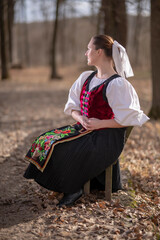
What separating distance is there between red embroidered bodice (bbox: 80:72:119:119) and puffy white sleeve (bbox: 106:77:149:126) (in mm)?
76

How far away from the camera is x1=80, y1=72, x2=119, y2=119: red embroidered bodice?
2980mm

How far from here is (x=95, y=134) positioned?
307 cm

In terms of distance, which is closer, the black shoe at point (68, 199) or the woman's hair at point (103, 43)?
the woman's hair at point (103, 43)

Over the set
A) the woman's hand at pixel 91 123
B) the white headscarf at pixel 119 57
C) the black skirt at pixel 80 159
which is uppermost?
Result: the white headscarf at pixel 119 57

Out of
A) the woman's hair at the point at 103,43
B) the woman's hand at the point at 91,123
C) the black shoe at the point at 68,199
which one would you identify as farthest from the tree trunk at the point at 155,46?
the black shoe at the point at 68,199

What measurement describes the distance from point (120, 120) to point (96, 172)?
1.95 ft

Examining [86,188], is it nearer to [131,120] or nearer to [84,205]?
[84,205]

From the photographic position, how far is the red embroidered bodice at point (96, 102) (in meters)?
2.98

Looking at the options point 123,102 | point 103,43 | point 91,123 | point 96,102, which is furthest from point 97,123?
point 103,43

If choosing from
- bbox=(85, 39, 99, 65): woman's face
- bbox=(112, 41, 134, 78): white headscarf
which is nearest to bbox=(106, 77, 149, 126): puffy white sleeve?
bbox=(112, 41, 134, 78): white headscarf

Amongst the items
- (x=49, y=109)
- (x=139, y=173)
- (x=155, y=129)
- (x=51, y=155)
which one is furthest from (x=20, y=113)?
(x=51, y=155)

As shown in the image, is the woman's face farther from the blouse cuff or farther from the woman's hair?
the blouse cuff

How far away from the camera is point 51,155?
2947 mm

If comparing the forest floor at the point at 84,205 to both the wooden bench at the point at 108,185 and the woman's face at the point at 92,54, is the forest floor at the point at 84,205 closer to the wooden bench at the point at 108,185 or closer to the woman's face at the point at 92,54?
the wooden bench at the point at 108,185
